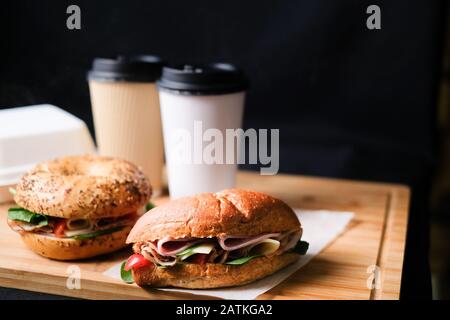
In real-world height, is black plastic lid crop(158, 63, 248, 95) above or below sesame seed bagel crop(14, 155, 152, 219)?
above

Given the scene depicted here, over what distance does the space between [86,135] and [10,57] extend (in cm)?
87

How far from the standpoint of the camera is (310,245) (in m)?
1.94

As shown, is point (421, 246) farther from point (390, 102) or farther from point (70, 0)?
point (70, 0)

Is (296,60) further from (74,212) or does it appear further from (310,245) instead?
(74,212)

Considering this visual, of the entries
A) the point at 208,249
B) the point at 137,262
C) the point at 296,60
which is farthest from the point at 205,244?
the point at 296,60

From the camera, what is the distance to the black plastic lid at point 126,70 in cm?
230

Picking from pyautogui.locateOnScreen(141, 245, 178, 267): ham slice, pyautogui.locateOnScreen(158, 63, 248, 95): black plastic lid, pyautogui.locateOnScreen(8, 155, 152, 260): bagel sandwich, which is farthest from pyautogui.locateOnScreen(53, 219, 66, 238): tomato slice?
pyautogui.locateOnScreen(158, 63, 248, 95): black plastic lid

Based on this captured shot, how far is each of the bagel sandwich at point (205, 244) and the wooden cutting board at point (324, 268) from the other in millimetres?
50

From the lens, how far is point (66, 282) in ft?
5.61

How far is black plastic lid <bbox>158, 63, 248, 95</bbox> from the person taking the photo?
83.2 inches

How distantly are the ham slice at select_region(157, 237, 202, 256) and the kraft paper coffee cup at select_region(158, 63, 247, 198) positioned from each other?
1.88ft

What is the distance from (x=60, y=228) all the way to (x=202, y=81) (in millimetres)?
614

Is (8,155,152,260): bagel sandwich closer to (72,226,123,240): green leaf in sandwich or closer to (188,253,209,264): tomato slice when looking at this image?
(72,226,123,240): green leaf in sandwich
